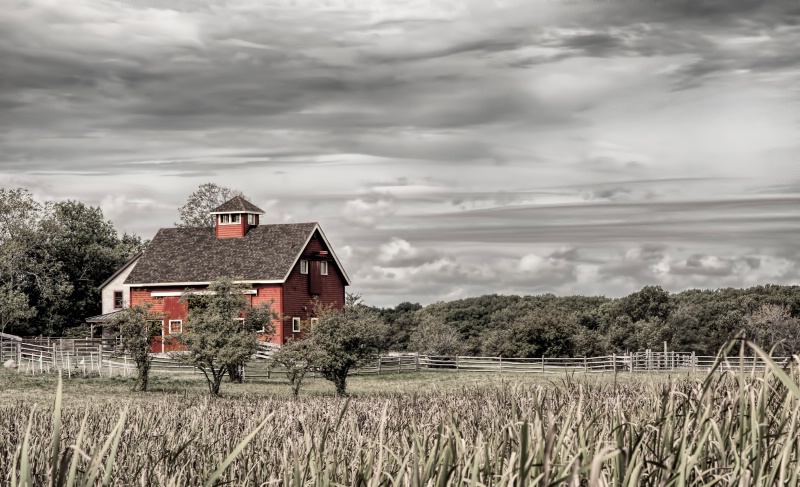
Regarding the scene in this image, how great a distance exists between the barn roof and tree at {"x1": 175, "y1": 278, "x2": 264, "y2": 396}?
18.1 m

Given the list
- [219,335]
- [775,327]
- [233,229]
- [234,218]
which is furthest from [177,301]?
[775,327]

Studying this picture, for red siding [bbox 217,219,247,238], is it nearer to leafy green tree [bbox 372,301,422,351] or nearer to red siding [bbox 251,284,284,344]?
red siding [bbox 251,284,284,344]

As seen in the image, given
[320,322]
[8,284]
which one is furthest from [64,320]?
[320,322]

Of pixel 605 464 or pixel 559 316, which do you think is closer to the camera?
pixel 605 464

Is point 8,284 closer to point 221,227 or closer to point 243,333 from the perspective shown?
point 221,227

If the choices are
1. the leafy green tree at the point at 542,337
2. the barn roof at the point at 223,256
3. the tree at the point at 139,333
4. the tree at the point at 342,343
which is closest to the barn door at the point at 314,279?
the barn roof at the point at 223,256

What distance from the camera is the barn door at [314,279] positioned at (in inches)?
2005

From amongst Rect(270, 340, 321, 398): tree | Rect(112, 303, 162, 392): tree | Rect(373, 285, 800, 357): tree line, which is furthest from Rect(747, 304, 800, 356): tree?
Rect(112, 303, 162, 392): tree

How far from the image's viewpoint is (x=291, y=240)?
5034cm

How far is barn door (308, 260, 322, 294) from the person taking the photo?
50938 mm

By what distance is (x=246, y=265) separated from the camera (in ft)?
163

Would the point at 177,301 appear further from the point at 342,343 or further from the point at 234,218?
the point at 342,343

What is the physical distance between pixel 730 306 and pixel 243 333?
4184cm

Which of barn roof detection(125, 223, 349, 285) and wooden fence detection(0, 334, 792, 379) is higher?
barn roof detection(125, 223, 349, 285)
